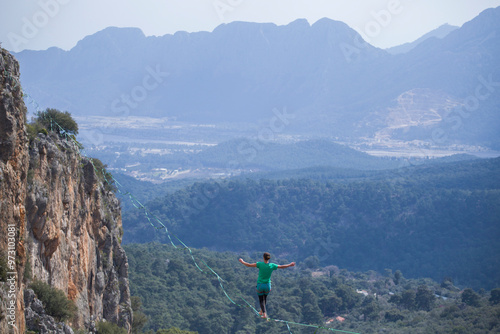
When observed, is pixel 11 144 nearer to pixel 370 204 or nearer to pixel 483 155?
pixel 370 204

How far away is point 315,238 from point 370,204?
13.3 meters

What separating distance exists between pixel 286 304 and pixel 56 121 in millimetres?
38646

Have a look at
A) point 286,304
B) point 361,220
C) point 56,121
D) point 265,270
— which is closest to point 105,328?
point 56,121

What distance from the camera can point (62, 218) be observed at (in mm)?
18250

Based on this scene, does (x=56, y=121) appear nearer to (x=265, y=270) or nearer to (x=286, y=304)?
(x=265, y=270)

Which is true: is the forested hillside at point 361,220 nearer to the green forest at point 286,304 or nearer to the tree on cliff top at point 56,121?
the green forest at point 286,304

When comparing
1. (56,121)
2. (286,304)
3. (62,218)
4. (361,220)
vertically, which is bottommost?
(286,304)

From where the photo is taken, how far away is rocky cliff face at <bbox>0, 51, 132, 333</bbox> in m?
13.4

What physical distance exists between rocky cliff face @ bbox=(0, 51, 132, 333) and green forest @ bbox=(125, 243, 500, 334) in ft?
38.7

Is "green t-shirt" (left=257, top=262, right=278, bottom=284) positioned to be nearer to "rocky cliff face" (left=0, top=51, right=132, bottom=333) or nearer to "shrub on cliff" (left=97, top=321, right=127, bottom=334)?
"rocky cliff face" (left=0, top=51, right=132, bottom=333)

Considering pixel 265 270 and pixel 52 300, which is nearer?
pixel 265 270

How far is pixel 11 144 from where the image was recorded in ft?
42.5

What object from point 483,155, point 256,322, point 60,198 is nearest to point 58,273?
point 60,198

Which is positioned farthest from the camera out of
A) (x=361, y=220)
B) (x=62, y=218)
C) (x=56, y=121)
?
(x=361, y=220)
